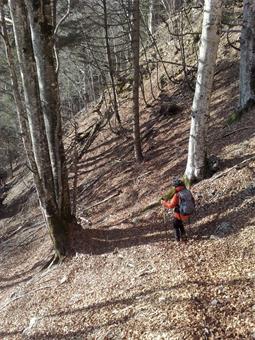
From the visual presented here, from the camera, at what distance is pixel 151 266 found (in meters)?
6.90

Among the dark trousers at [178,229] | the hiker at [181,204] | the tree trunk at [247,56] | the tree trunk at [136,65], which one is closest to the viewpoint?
the hiker at [181,204]

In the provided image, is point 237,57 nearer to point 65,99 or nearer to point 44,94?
point 44,94

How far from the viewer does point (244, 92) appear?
11.4 metres

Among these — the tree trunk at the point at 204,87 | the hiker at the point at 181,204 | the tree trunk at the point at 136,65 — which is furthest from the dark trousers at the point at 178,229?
the tree trunk at the point at 136,65

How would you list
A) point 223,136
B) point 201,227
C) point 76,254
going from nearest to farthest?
point 201,227 → point 76,254 → point 223,136

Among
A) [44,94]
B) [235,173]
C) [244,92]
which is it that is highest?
[44,94]

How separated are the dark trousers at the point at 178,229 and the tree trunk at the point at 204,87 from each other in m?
1.68

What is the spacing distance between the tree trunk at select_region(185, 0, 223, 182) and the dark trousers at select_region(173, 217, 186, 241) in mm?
1679

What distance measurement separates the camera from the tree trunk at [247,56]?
35.1ft

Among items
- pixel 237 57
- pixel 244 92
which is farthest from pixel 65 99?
pixel 244 92

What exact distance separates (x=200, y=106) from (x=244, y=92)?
386 cm

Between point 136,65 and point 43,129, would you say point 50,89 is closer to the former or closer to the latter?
point 43,129

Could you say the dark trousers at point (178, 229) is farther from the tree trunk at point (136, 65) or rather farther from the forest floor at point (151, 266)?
the tree trunk at point (136, 65)

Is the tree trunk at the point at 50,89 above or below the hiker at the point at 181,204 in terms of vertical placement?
above
